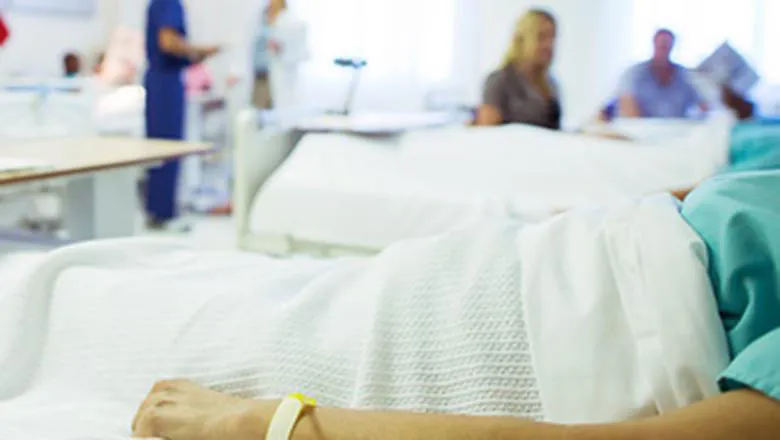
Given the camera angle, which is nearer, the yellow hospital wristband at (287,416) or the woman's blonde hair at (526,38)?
the yellow hospital wristband at (287,416)

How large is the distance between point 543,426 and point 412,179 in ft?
6.09

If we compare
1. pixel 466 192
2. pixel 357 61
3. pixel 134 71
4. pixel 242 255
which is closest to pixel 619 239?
pixel 242 255

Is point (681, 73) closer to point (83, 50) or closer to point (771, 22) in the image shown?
point (771, 22)

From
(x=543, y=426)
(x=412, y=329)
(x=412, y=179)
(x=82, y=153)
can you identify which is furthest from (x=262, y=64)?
(x=543, y=426)

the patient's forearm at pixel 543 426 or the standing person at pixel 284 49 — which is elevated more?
the standing person at pixel 284 49

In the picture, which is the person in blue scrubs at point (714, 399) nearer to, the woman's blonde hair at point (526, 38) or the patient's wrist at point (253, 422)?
the patient's wrist at point (253, 422)

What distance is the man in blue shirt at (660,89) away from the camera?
411 centimetres

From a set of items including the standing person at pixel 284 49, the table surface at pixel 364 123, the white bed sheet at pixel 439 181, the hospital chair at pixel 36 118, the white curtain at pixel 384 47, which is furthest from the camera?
the white curtain at pixel 384 47

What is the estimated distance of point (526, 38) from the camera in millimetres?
3371

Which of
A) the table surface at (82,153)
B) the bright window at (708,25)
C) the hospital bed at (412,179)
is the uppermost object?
the bright window at (708,25)

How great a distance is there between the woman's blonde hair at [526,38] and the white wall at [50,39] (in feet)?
7.63

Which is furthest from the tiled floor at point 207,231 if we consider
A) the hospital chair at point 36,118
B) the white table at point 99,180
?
the white table at point 99,180

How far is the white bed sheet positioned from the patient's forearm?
5.09 ft

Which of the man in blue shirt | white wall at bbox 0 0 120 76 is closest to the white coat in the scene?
white wall at bbox 0 0 120 76
